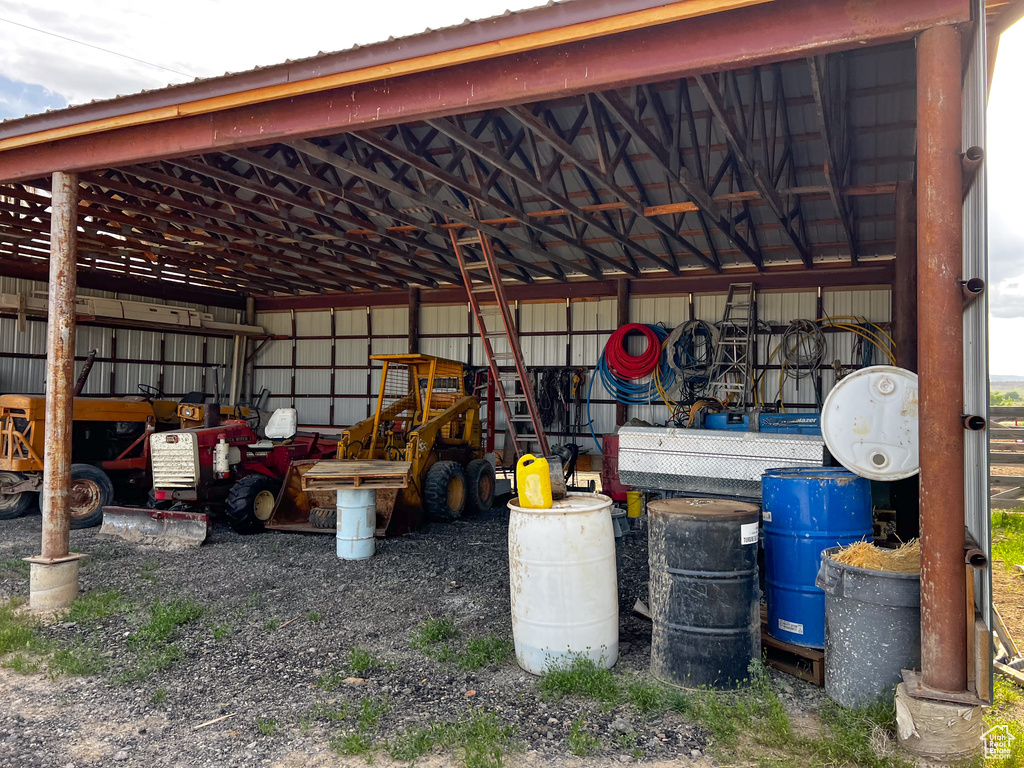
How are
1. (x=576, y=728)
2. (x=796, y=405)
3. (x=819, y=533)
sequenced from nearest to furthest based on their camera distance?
1. (x=576, y=728)
2. (x=819, y=533)
3. (x=796, y=405)

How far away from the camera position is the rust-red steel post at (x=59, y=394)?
17.6ft

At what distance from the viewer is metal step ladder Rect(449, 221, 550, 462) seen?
8453 millimetres

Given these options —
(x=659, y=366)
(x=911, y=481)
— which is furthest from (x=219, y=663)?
(x=659, y=366)

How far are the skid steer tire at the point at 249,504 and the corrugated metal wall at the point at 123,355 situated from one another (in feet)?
27.1

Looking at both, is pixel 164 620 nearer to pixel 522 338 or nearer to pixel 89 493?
pixel 89 493

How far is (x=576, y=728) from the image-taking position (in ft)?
10.6

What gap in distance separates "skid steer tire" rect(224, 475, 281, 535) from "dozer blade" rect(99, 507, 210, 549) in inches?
14.0

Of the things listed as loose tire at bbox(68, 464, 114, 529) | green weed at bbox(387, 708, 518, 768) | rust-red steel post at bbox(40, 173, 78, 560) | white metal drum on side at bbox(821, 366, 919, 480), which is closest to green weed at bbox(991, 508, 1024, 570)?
white metal drum on side at bbox(821, 366, 919, 480)

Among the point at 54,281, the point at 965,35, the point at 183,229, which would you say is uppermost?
the point at 183,229

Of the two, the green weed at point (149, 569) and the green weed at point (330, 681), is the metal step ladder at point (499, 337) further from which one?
the green weed at point (149, 569)

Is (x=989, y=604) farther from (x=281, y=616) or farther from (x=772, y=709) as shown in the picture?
(x=281, y=616)

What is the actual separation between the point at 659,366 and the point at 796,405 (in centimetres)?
254

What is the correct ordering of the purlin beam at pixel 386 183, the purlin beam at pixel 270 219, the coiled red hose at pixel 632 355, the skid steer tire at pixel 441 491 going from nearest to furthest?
the purlin beam at pixel 386 183 < the purlin beam at pixel 270 219 < the skid steer tire at pixel 441 491 < the coiled red hose at pixel 632 355

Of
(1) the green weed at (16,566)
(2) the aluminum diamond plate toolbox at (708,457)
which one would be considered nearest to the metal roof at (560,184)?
(2) the aluminum diamond plate toolbox at (708,457)
